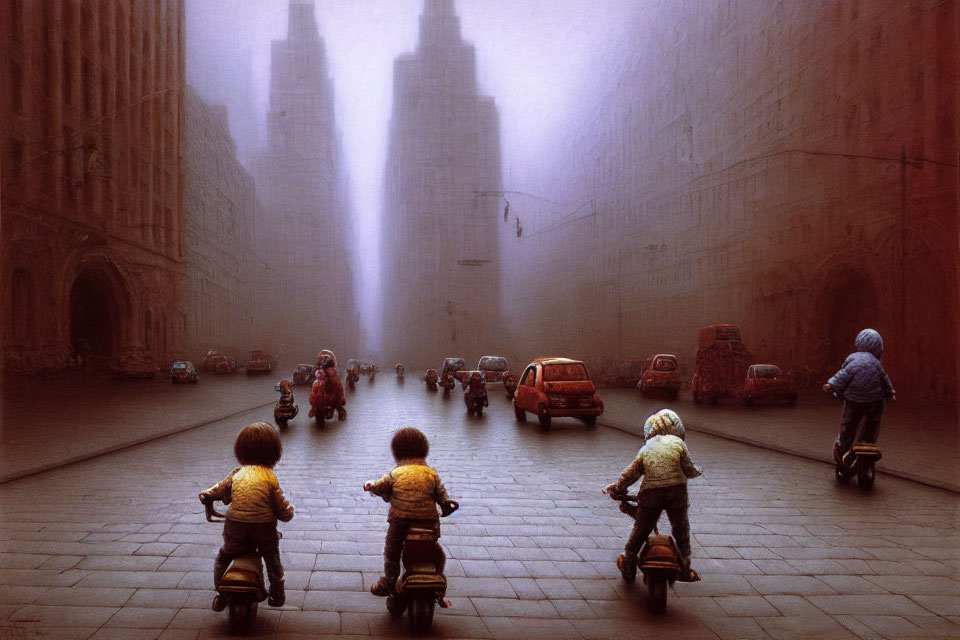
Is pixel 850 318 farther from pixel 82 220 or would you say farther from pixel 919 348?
pixel 82 220

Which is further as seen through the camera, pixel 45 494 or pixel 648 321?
pixel 648 321

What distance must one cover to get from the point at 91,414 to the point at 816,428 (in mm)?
16029

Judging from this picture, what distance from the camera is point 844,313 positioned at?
18.0 meters

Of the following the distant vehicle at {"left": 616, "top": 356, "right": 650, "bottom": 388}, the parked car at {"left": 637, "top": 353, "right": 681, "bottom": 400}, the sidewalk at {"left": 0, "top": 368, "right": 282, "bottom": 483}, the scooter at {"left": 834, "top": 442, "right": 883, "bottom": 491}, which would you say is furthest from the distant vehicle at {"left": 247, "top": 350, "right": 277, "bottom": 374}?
the scooter at {"left": 834, "top": 442, "right": 883, "bottom": 491}

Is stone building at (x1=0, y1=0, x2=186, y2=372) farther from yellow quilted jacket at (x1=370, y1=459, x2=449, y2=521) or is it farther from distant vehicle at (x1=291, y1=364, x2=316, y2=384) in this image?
yellow quilted jacket at (x1=370, y1=459, x2=449, y2=521)

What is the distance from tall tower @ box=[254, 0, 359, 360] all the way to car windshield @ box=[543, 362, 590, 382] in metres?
5.71

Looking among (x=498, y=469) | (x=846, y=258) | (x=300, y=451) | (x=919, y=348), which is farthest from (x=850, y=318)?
(x=300, y=451)

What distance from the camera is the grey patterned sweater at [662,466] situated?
3.86 m

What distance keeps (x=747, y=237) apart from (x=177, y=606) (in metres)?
16.4

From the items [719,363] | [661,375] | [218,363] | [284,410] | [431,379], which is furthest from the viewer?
[431,379]

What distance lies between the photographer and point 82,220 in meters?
18.6

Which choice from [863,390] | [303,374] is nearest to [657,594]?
[863,390]

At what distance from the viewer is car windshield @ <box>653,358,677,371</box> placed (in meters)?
19.7

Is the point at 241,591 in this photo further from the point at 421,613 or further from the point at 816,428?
the point at 816,428
